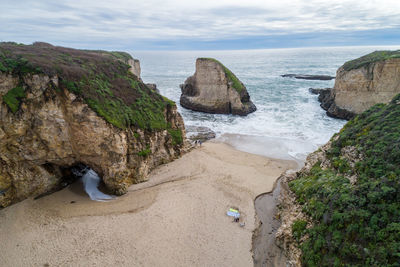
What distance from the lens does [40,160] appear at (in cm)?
1623

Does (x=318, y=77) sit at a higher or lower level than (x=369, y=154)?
higher

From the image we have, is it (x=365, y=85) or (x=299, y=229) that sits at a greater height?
(x=365, y=85)

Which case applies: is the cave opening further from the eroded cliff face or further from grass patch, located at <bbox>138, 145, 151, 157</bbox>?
the eroded cliff face

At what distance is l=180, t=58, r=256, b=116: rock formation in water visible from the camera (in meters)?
42.2

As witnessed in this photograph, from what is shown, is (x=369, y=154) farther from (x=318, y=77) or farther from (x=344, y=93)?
(x=318, y=77)

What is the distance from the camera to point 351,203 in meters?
11.0

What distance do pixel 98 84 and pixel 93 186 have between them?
8.53 metres

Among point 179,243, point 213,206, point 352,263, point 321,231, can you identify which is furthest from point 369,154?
point 179,243

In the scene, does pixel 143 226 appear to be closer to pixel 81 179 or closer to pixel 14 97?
pixel 81 179

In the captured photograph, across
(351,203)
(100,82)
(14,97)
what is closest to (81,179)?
(14,97)

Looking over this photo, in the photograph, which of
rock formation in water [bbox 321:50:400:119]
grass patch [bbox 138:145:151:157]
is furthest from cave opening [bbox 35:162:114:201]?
rock formation in water [bbox 321:50:400:119]

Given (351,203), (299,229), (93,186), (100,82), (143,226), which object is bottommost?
(143,226)

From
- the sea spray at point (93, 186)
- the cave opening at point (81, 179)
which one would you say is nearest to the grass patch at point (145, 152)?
the cave opening at point (81, 179)

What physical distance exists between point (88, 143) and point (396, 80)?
42302 mm
